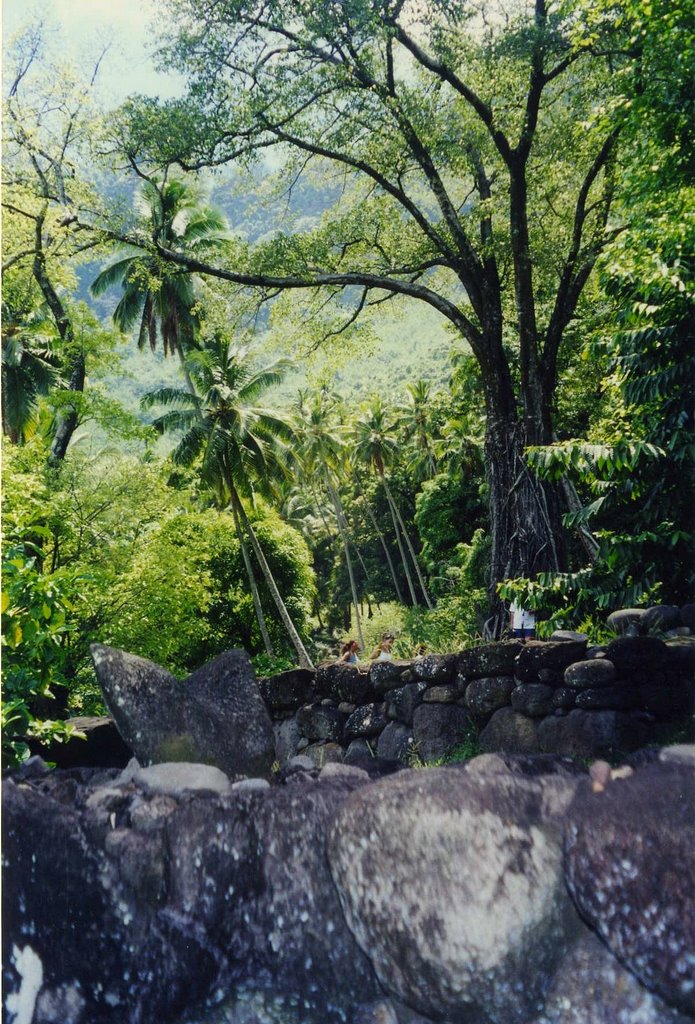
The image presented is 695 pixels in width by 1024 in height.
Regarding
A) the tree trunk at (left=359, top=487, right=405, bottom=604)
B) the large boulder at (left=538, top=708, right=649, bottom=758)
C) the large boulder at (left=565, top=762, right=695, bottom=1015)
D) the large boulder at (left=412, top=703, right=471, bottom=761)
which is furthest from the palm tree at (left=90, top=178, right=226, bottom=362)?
the tree trunk at (left=359, top=487, right=405, bottom=604)

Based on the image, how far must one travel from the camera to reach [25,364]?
7516 mm

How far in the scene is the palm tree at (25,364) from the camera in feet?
22.2

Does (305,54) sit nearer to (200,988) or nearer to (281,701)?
(281,701)

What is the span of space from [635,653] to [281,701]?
2.57 meters

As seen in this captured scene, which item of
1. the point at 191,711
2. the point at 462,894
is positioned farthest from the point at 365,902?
the point at 191,711

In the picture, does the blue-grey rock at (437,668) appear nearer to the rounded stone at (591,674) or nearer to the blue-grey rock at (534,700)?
the blue-grey rock at (534,700)

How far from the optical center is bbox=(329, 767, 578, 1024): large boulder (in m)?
2.51

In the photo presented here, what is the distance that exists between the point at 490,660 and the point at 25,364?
17.0ft

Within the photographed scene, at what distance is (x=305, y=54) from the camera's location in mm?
7750

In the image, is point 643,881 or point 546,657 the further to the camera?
point 546,657

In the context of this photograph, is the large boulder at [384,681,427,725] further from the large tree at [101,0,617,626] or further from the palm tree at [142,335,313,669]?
the palm tree at [142,335,313,669]

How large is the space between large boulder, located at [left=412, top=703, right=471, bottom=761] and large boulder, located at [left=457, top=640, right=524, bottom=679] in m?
0.25

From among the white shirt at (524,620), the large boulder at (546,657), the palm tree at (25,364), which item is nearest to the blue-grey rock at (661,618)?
the large boulder at (546,657)

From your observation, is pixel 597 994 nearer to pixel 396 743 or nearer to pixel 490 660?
pixel 490 660
